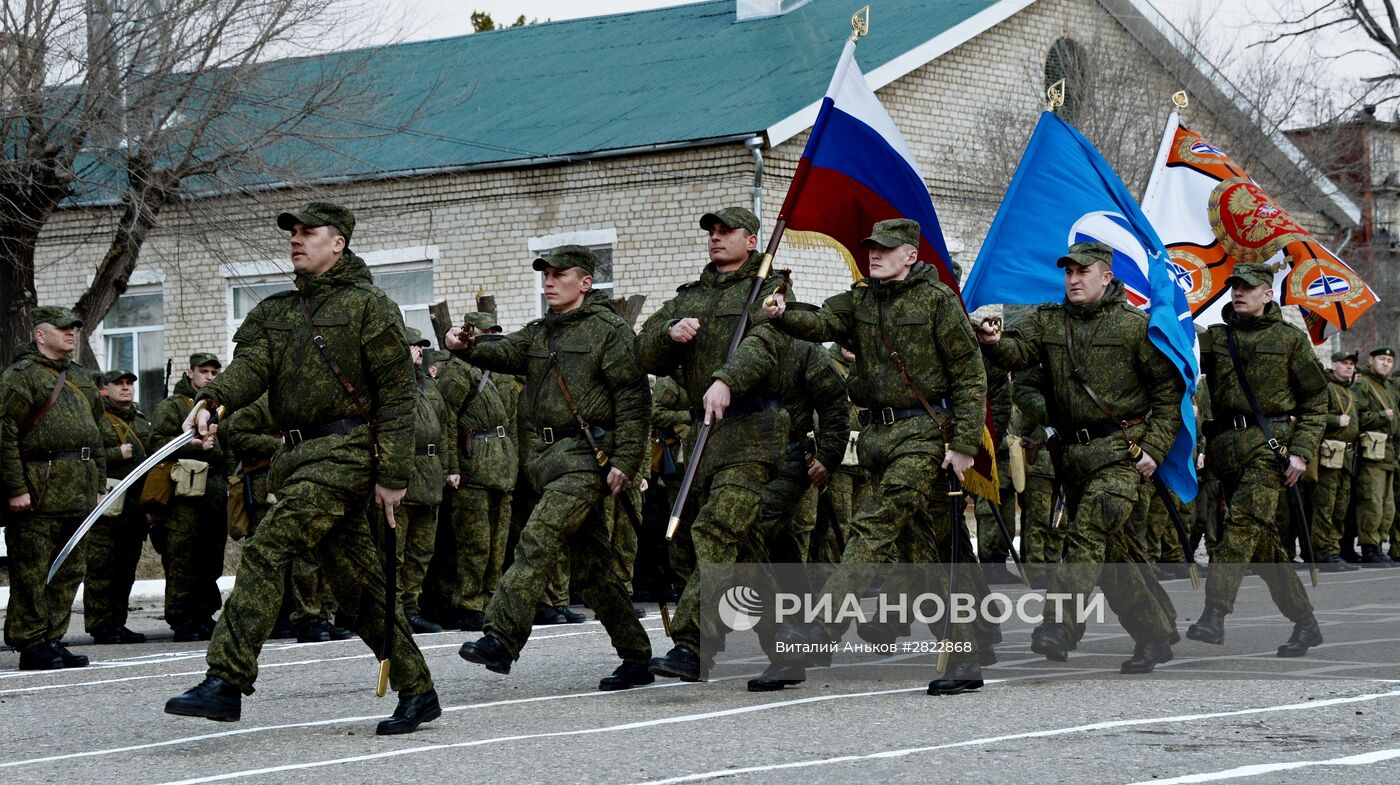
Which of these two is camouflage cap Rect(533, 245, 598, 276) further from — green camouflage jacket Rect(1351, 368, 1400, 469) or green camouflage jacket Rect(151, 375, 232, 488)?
green camouflage jacket Rect(1351, 368, 1400, 469)

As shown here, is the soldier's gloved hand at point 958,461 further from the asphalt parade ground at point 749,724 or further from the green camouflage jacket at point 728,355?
the asphalt parade ground at point 749,724

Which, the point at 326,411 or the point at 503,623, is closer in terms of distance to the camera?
the point at 326,411

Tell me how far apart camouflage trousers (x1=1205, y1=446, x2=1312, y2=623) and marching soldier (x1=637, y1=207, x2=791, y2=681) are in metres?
2.94

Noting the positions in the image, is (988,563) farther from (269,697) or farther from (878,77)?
(878,77)

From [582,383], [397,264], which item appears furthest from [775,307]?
[397,264]

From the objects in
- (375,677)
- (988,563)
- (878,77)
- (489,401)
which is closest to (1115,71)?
(878,77)

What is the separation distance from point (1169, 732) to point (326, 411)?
140 inches

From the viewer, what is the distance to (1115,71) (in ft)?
98.1

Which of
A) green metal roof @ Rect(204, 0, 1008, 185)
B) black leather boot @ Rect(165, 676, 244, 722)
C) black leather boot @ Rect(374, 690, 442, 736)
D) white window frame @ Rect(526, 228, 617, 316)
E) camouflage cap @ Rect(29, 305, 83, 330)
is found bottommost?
black leather boot @ Rect(374, 690, 442, 736)

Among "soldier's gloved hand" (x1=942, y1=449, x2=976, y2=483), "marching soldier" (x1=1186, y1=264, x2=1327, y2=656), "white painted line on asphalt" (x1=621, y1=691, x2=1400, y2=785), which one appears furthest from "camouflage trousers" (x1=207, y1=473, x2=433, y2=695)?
"marching soldier" (x1=1186, y1=264, x2=1327, y2=656)

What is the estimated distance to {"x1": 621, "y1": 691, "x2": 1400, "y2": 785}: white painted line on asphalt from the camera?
7.16 metres

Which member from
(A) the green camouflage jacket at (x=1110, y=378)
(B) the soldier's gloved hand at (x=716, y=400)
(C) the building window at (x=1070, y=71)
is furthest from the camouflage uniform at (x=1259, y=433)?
(C) the building window at (x=1070, y=71)

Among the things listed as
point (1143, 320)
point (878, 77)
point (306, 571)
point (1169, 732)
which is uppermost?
point (878, 77)

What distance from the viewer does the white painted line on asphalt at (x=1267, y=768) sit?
690cm
